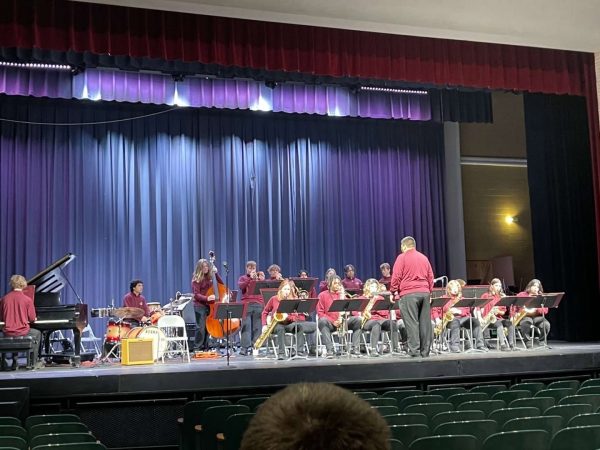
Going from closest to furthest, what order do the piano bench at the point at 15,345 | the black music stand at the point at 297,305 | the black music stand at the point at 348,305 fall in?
1. the piano bench at the point at 15,345
2. the black music stand at the point at 297,305
3. the black music stand at the point at 348,305

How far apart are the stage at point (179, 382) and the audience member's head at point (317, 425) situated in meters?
6.57

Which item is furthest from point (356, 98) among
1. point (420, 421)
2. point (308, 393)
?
point (308, 393)

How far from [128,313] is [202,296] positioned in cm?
143

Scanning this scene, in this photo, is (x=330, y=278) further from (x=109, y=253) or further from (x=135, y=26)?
(x=109, y=253)

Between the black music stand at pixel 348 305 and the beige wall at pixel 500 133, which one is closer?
the black music stand at pixel 348 305

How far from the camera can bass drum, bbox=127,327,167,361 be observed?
1022 centimetres

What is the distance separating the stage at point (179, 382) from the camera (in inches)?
296

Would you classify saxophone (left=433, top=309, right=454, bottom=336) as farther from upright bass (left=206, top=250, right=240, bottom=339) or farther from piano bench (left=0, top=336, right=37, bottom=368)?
piano bench (left=0, top=336, right=37, bottom=368)

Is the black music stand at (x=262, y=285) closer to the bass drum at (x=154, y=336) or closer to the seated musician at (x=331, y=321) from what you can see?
the seated musician at (x=331, y=321)

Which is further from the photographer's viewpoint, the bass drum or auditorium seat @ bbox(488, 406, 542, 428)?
the bass drum

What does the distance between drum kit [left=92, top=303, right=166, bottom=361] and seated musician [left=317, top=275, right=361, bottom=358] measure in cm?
231

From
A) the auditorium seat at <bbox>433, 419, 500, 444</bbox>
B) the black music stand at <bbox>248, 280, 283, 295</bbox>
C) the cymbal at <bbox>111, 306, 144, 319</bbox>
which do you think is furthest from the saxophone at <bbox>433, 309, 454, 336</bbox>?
the auditorium seat at <bbox>433, 419, 500, 444</bbox>

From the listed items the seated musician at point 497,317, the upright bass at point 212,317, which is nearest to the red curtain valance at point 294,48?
the seated musician at point 497,317

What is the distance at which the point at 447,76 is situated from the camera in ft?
33.3
